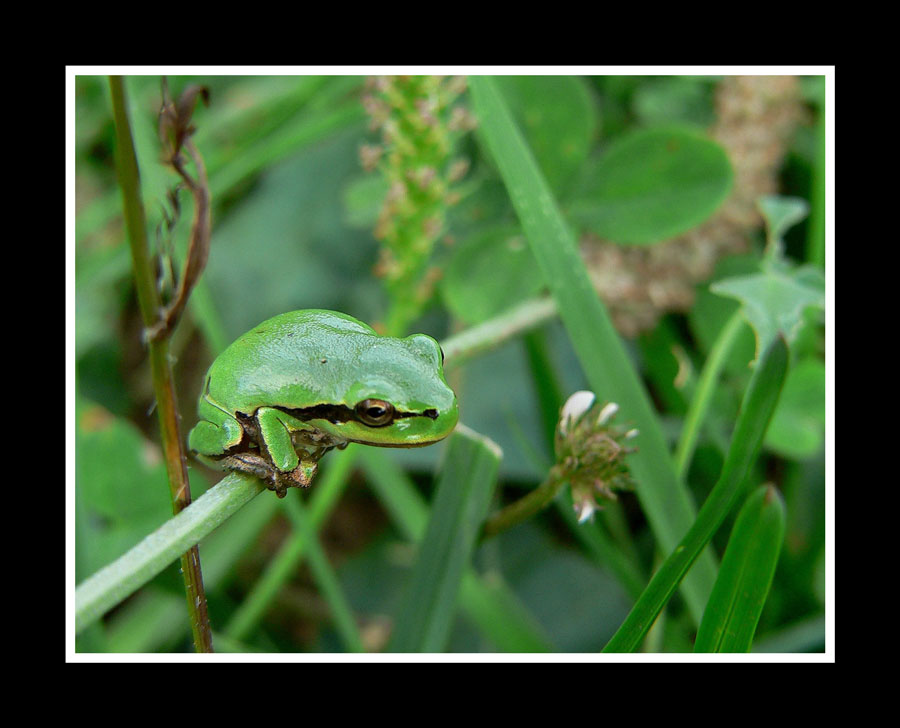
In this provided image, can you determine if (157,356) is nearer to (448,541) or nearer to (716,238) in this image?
(448,541)

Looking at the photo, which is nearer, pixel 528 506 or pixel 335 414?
pixel 335 414

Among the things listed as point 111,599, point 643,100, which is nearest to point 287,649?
point 111,599

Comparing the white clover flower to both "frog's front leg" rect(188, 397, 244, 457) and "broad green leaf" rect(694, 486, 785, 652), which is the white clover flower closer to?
"broad green leaf" rect(694, 486, 785, 652)

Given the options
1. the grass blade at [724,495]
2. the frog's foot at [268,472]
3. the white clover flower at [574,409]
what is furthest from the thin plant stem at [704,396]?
the frog's foot at [268,472]

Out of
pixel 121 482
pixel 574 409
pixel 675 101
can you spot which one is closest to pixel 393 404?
pixel 574 409

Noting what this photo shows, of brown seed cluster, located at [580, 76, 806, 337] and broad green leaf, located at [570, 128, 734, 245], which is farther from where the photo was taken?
brown seed cluster, located at [580, 76, 806, 337]

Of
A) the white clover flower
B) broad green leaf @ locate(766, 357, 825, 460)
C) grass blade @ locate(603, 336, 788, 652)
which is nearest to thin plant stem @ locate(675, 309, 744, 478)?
broad green leaf @ locate(766, 357, 825, 460)

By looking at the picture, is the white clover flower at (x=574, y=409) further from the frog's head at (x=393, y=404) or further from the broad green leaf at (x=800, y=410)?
the broad green leaf at (x=800, y=410)
